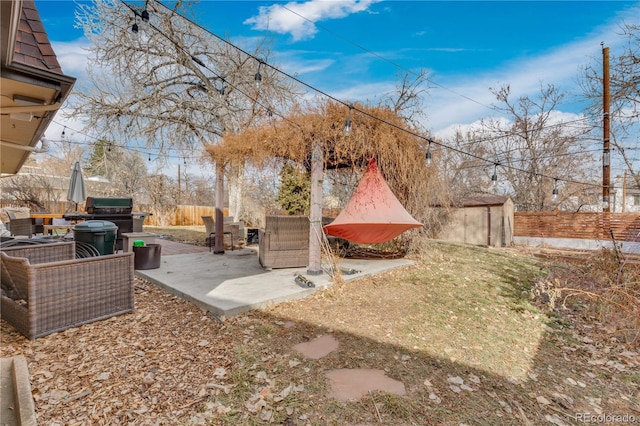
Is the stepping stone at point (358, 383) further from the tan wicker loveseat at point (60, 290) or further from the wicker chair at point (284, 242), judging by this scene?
the wicker chair at point (284, 242)

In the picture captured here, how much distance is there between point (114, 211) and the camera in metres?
6.27

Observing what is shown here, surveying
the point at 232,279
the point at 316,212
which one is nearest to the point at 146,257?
the point at 232,279

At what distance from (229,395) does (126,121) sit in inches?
482

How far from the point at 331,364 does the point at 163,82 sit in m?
12.5

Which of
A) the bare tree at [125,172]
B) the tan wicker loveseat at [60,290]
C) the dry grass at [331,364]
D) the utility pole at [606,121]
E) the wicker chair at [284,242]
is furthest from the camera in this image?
the bare tree at [125,172]

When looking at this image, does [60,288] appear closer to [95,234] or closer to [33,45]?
[95,234]

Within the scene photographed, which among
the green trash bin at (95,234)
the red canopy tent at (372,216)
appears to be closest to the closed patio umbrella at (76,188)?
the green trash bin at (95,234)

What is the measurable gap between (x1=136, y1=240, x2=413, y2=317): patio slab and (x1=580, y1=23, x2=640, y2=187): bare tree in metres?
5.87

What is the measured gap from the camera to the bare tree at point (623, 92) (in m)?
6.06

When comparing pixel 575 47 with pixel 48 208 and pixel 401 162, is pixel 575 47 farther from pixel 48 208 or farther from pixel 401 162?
pixel 48 208

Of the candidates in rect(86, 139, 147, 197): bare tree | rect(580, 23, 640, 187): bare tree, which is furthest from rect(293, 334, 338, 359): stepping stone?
rect(86, 139, 147, 197): bare tree

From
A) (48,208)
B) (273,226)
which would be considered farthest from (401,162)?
(48,208)

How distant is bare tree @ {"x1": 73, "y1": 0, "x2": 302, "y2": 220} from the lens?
10.4m

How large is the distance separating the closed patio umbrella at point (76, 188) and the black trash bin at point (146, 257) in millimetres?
3318
